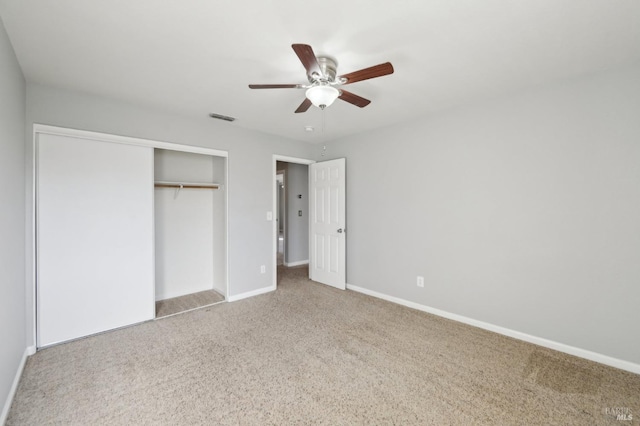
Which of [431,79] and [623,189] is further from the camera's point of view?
[431,79]

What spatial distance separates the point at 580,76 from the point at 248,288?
168 inches

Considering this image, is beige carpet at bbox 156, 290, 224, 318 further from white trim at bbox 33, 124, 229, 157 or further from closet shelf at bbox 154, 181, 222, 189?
white trim at bbox 33, 124, 229, 157

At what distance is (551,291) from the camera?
2.56 m

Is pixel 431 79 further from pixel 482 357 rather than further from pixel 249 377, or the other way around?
pixel 249 377

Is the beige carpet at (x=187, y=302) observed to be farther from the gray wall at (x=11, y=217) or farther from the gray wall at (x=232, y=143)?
the gray wall at (x=11, y=217)

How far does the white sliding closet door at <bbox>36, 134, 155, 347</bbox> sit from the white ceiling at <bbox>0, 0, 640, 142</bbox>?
0.69 metres

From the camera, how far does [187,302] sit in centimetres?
376

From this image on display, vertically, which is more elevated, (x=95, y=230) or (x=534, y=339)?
(x=95, y=230)

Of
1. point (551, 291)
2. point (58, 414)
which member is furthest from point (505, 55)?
point (58, 414)

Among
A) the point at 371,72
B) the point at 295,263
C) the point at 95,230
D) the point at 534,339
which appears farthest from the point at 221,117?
the point at 534,339

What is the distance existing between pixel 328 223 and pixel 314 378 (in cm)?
263

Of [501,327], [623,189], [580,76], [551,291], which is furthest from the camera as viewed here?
[501,327]

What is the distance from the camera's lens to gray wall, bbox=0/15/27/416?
68.4 inches

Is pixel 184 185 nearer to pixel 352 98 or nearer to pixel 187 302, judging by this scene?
pixel 187 302
